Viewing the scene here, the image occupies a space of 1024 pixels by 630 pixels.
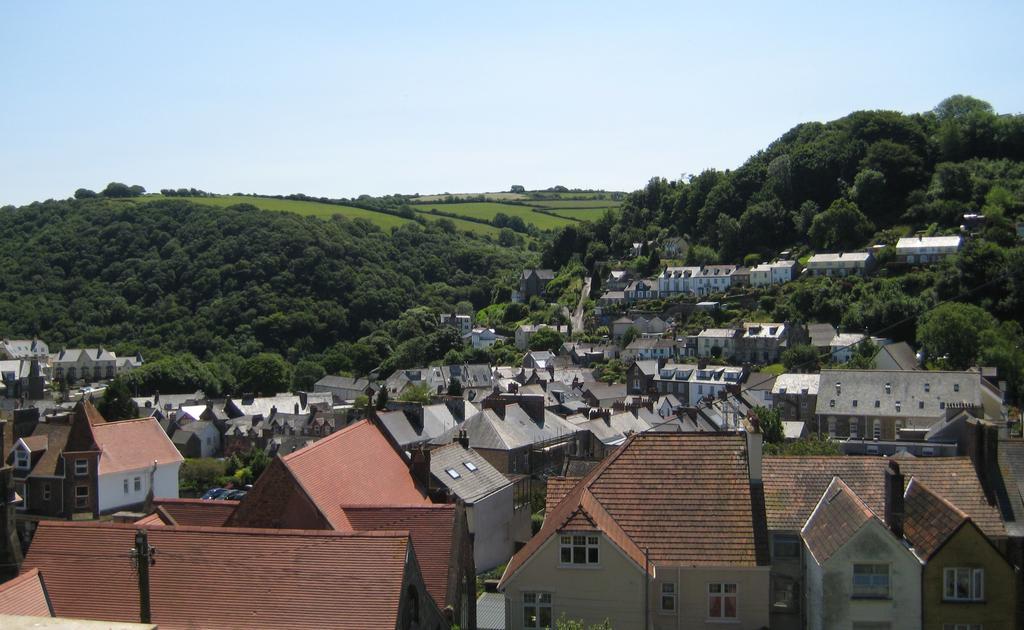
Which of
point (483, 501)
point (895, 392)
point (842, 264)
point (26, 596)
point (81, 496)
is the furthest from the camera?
point (842, 264)

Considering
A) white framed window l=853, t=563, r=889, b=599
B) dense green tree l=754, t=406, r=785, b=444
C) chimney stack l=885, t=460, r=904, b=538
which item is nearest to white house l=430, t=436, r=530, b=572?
white framed window l=853, t=563, r=889, b=599

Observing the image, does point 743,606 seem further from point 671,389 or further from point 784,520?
point 671,389

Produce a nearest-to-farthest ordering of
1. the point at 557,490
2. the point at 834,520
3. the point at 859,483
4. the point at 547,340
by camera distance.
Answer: the point at 834,520 < the point at 859,483 < the point at 557,490 < the point at 547,340

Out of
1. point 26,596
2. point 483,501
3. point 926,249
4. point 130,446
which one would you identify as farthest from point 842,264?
point 26,596

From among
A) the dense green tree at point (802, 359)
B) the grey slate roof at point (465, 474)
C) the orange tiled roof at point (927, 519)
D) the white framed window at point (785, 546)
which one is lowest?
the dense green tree at point (802, 359)

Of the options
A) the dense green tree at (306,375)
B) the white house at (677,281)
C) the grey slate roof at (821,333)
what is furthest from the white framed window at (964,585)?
the white house at (677,281)

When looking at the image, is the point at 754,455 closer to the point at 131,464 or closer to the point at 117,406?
the point at 131,464

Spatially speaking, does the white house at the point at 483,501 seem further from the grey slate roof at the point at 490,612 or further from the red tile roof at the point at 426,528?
the red tile roof at the point at 426,528
